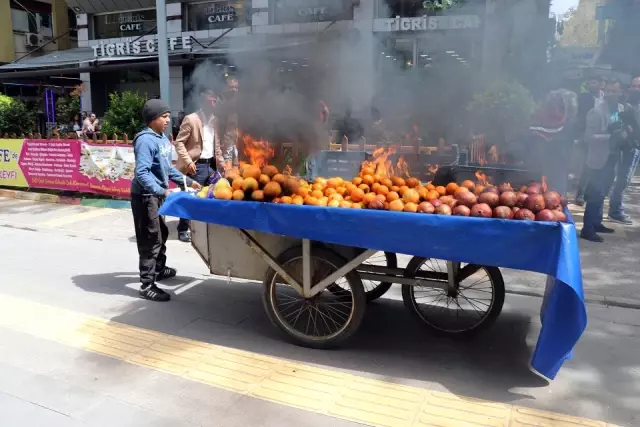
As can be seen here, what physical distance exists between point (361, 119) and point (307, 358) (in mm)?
4211

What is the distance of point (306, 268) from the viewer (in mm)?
3533

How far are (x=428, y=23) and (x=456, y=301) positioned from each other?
10.2 ft

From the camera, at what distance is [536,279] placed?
16.6 feet

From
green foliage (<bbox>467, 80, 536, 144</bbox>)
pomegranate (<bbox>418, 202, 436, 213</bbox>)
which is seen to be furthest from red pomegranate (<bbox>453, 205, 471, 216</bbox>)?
green foliage (<bbox>467, 80, 536, 144</bbox>)

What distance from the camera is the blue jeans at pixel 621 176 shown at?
6.95 meters

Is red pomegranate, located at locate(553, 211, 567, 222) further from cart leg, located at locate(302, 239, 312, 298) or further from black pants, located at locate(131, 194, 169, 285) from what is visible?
black pants, located at locate(131, 194, 169, 285)

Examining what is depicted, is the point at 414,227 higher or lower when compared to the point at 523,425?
higher

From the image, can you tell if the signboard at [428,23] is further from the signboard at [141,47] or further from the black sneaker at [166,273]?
the signboard at [141,47]

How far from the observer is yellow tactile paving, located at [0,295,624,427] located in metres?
2.76

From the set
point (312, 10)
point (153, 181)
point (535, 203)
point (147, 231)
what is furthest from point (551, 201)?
point (147, 231)

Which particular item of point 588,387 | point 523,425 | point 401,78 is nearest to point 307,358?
point 523,425

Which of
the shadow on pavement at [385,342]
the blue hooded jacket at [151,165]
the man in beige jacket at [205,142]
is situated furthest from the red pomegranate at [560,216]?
the man in beige jacket at [205,142]

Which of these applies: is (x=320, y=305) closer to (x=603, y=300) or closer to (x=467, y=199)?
(x=467, y=199)

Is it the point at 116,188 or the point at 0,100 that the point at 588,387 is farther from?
the point at 0,100
